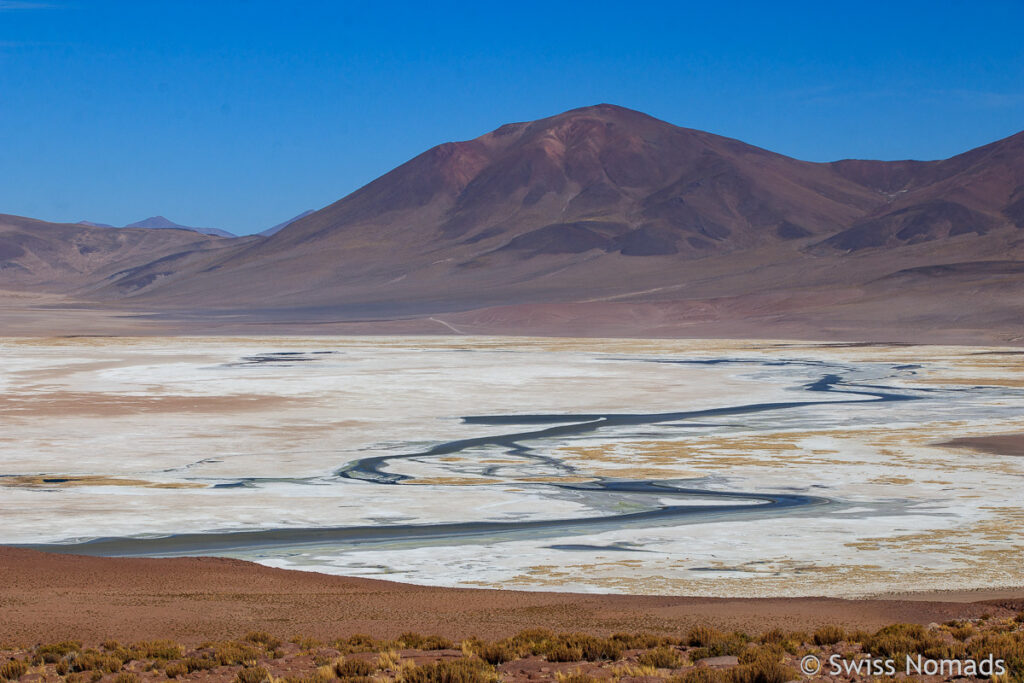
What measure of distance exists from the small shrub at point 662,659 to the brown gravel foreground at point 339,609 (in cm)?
93

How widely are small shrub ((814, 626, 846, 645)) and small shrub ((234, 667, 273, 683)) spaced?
3.77m

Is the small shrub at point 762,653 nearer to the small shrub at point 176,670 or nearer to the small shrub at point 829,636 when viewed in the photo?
the small shrub at point 829,636

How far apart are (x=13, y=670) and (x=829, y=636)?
5.51m

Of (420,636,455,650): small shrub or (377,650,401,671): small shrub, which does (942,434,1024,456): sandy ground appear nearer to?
(420,636,455,650): small shrub

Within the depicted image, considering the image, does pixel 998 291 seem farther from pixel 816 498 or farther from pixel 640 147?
pixel 640 147

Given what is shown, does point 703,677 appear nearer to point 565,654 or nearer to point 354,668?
point 565,654

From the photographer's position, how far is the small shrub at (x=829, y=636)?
8.66m

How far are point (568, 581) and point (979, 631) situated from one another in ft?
12.5

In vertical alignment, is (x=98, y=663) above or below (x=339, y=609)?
above

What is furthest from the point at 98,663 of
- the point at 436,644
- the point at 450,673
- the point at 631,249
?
the point at 631,249

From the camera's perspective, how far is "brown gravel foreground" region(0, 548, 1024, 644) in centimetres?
945

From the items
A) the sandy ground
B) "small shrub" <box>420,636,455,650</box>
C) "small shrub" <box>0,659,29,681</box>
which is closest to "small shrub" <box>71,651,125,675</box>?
"small shrub" <box>0,659,29,681</box>

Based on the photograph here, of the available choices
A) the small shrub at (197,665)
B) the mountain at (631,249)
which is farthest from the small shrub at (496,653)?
the mountain at (631,249)

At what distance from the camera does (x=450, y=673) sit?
25.3 ft
